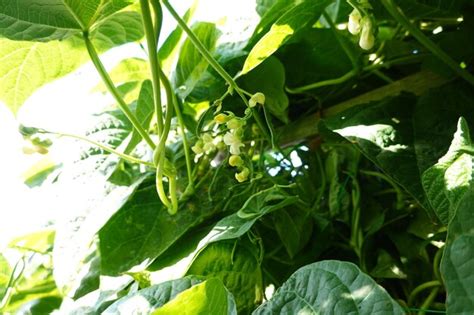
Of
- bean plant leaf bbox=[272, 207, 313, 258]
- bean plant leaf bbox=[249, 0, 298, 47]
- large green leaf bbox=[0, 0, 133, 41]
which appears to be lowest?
bean plant leaf bbox=[272, 207, 313, 258]

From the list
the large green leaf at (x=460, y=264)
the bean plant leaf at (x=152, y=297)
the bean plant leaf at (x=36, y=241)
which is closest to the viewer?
the large green leaf at (x=460, y=264)

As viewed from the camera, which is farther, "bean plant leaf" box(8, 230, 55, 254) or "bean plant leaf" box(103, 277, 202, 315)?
"bean plant leaf" box(8, 230, 55, 254)

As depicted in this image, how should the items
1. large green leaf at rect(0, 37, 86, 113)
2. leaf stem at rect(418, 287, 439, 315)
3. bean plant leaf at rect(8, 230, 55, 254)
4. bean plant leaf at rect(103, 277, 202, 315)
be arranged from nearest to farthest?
bean plant leaf at rect(103, 277, 202, 315) < leaf stem at rect(418, 287, 439, 315) < large green leaf at rect(0, 37, 86, 113) < bean plant leaf at rect(8, 230, 55, 254)

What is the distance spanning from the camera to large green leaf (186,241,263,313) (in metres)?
0.64

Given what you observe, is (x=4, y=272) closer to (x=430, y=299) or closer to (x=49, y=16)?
(x=49, y=16)

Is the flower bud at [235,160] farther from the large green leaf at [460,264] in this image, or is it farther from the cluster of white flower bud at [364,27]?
the large green leaf at [460,264]

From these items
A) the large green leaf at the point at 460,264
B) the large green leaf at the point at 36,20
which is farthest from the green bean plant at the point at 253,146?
the large green leaf at the point at 460,264

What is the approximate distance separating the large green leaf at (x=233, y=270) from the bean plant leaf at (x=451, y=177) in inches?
9.1

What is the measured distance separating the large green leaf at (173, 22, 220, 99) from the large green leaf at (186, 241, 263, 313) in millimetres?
210

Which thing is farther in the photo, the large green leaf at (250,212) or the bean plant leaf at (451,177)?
the large green leaf at (250,212)

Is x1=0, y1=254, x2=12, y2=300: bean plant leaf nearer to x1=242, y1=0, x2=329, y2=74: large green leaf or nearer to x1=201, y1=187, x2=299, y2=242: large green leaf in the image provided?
x1=201, y1=187, x2=299, y2=242: large green leaf

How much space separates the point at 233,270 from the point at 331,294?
219 millimetres

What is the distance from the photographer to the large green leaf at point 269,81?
743 mm

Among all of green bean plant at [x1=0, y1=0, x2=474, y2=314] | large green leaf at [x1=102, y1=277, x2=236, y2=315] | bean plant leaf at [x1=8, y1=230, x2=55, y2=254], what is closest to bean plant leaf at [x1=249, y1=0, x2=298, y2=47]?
green bean plant at [x1=0, y1=0, x2=474, y2=314]
